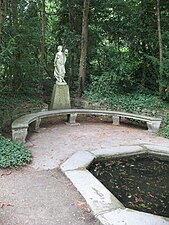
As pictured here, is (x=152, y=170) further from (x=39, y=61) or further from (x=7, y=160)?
(x=39, y=61)

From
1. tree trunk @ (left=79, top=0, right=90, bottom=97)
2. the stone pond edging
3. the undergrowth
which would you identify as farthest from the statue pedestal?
the stone pond edging

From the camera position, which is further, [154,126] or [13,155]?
[154,126]

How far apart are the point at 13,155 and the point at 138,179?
2287 millimetres

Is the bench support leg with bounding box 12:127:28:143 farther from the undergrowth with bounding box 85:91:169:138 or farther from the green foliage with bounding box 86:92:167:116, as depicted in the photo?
the green foliage with bounding box 86:92:167:116

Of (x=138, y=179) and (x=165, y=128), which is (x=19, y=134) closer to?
(x=138, y=179)

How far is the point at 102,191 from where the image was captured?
3395 millimetres

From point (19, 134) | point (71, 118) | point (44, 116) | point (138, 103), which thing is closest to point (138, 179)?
point (19, 134)

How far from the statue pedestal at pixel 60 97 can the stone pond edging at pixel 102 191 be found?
12.1 ft

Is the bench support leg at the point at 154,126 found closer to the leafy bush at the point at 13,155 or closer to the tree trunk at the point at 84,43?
the tree trunk at the point at 84,43

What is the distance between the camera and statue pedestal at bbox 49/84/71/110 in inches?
330

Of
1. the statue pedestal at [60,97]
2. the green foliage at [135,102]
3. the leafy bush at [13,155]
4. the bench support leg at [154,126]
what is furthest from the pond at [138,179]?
the statue pedestal at [60,97]

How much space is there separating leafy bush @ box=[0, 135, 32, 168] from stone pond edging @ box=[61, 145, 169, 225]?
2.47 feet

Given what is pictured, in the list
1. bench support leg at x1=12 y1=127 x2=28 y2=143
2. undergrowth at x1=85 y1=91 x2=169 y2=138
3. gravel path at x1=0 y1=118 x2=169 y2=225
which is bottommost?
gravel path at x1=0 y1=118 x2=169 y2=225

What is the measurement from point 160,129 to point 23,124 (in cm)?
418
